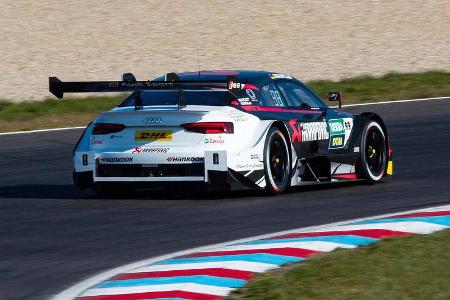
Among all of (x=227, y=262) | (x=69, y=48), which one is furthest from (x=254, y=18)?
(x=227, y=262)

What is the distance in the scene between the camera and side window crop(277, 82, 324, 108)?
12.1 m

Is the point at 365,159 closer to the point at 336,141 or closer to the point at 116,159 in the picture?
the point at 336,141

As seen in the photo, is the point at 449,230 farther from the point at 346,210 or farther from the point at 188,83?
the point at 188,83

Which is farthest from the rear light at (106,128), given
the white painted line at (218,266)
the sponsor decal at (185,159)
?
the white painted line at (218,266)

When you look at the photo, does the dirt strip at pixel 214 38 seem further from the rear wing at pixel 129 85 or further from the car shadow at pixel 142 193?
the rear wing at pixel 129 85

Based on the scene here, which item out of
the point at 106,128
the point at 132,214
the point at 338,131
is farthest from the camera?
the point at 338,131

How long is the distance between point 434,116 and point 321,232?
10645mm

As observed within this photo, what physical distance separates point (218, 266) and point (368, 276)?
3.32 feet

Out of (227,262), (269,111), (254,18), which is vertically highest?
(254,18)

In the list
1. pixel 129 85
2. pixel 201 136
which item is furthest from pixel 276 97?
pixel 129 85

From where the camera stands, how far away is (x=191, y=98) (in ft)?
37.7

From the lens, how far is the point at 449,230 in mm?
8602

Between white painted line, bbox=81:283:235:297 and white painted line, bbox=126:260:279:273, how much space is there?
1.79 ft

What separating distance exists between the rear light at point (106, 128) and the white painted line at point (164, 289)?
14.6 ft
